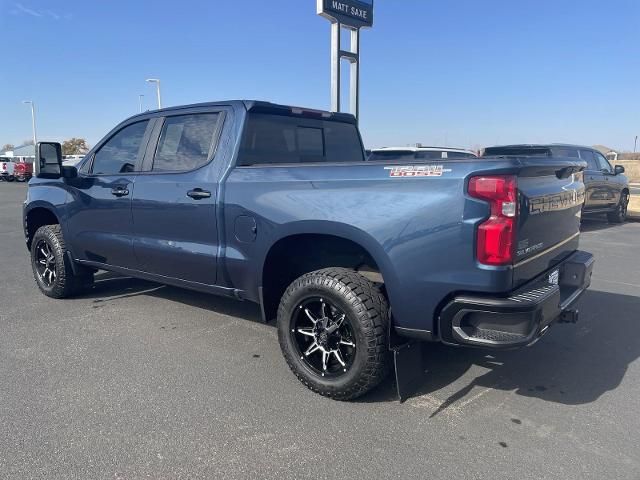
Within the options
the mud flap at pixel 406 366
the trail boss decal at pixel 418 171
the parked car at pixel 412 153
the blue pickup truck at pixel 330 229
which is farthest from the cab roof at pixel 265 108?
the parked car at pixel 412 153

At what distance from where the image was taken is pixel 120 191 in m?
4.50

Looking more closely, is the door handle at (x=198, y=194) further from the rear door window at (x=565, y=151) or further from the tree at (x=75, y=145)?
the tree at (x=75, y=145)

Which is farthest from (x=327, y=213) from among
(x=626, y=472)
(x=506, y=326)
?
(x=626, y=472)

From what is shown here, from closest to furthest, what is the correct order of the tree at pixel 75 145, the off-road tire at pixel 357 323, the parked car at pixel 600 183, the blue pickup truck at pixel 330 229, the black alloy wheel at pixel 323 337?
the blue pickup truck at pixel 330 229 < the off-road tire at pixel 357 323 < the black alloy wheel at pixel 323 337 < the parked car at pixel 600 183 < the tree at pixel 75 145

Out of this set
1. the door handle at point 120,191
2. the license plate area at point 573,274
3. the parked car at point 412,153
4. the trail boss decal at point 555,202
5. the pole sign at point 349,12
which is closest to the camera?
the trail boss decal at point 555,202

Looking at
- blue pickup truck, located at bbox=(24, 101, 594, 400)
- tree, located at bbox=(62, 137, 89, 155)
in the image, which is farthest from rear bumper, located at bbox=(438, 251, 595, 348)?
tree, located at bbox=(62, 137, 89, 155)

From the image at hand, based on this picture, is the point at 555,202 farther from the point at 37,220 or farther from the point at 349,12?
the point at 349,12

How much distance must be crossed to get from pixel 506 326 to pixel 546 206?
2.77 ft

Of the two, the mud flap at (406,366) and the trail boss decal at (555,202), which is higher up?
the trail boss decal at (555,202)

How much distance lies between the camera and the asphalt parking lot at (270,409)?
2549 mm

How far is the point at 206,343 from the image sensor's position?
4.14 metres

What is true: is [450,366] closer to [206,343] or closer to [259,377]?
[259,377]

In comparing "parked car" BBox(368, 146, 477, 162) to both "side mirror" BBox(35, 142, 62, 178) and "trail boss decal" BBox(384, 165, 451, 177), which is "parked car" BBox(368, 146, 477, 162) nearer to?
"side mirror" BBox(35, 142, 62, 178)

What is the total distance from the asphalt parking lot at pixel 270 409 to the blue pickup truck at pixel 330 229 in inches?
15.6
